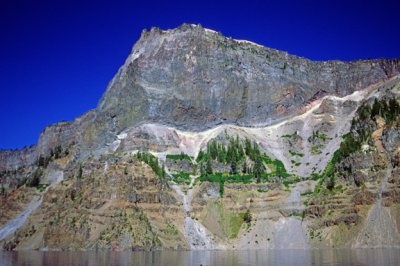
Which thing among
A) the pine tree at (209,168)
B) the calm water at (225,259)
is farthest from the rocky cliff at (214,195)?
the calm water at (225,259)

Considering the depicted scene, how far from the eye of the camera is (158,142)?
18300 cm

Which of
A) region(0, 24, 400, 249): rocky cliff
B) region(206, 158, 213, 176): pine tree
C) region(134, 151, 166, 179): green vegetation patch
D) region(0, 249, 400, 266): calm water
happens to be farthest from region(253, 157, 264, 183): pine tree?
region(0, 249, 400, 266): calm water

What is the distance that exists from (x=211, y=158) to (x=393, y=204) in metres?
63.5

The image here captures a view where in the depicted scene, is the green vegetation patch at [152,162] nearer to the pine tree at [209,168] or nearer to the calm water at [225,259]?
the pine tree at [209,168]

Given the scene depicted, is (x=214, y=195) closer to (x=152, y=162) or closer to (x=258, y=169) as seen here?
(x=258, y=169)

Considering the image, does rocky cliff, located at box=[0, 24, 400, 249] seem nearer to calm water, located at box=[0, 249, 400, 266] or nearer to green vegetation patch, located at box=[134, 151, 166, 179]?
green vegetation patch, located at box=[134, 151, 166, 179]

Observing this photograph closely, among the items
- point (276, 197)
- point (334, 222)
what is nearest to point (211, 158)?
point (276, 197)

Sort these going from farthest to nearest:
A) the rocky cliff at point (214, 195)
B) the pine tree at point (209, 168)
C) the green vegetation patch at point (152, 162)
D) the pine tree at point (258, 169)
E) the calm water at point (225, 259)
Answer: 1. the pine tree at point (209, 168)
2. the pine tree at point (258, 169)
3. the green vegetation patch at point (152, 162)
4. the rocky cliff at point (214, 195)
5. the calm water at point (225, 259)

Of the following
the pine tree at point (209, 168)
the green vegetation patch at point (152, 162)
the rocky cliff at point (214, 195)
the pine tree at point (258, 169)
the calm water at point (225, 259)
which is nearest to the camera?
the calm water at point (225, 259)

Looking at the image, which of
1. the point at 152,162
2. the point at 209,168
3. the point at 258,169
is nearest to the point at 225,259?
the point at 152,162

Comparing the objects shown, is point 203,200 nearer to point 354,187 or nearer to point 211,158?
point 211,158

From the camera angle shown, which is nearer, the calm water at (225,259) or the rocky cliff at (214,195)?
Answer: the calm water at (225,259)

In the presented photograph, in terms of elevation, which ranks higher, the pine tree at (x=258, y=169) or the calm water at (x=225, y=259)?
the pine tree at (x=258, y=169)

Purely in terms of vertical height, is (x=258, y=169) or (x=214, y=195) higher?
(x=258, y=169)
